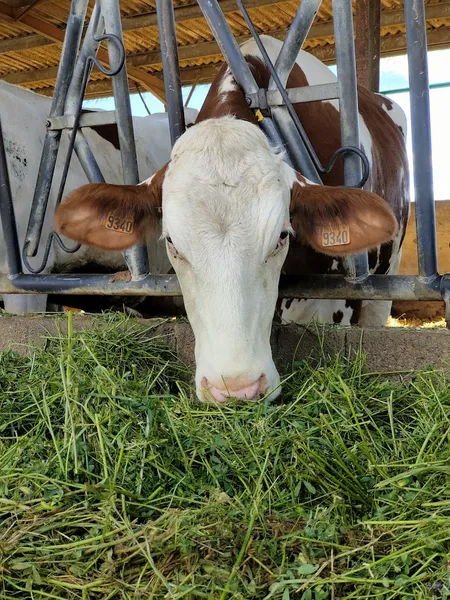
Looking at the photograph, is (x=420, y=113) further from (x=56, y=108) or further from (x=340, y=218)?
(x=56, y=108)

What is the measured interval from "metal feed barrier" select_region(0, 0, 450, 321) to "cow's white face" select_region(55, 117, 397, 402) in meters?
0.21

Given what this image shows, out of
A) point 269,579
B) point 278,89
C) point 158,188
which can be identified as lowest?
point 269,579

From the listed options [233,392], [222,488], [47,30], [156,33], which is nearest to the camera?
[222,488]

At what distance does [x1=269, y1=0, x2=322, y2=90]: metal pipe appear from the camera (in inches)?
→ 112

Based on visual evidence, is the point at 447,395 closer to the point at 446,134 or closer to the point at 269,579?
the point at 269,579

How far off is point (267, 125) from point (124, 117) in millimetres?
611

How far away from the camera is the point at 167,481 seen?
190cm

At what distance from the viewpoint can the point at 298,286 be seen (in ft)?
9.53

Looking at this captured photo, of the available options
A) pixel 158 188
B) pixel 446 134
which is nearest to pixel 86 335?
pixel 158 188

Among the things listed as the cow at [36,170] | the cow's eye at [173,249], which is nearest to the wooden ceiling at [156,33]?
the cow at [36,170]

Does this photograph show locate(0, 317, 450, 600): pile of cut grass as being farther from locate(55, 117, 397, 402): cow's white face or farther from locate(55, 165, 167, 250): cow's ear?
locate(55, 165, 167, 250): cow's ear

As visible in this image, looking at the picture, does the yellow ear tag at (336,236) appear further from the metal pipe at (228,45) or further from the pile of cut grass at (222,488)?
the metal pipe at (228,45)

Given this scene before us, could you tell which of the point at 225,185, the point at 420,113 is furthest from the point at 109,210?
the point at 420,113

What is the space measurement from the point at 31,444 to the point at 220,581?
0.84 meters
